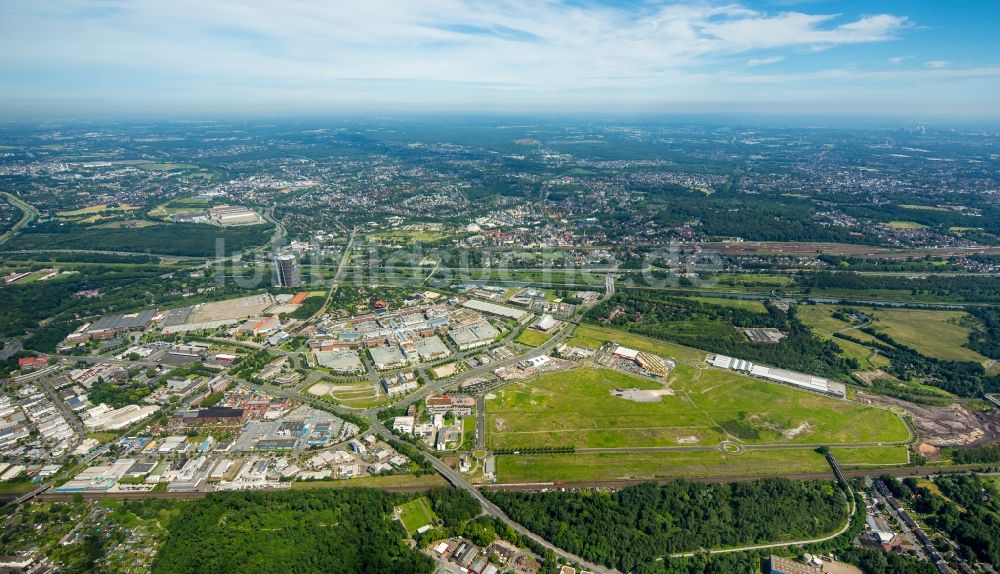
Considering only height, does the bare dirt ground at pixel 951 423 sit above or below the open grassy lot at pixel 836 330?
below

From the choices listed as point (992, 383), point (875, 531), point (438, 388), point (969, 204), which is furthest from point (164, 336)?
point (969, 204)

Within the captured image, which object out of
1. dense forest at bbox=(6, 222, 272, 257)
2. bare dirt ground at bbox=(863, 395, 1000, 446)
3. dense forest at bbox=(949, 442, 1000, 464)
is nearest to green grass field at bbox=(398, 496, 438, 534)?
dense forest at bbox=(949, 442, 1000, 464)

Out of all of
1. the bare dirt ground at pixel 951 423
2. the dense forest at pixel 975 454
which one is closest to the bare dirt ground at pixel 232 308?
the bare dirt ground at pixel 951 423

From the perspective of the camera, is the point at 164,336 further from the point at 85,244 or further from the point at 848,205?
the point at 848,205

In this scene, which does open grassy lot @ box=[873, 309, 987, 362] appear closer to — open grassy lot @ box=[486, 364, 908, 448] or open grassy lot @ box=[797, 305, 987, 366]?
open grassy lot @ box=[797, 305, 987, 366]

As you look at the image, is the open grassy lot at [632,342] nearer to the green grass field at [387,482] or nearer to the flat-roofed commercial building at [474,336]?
the flat-roofed commercial building at [474,336]
